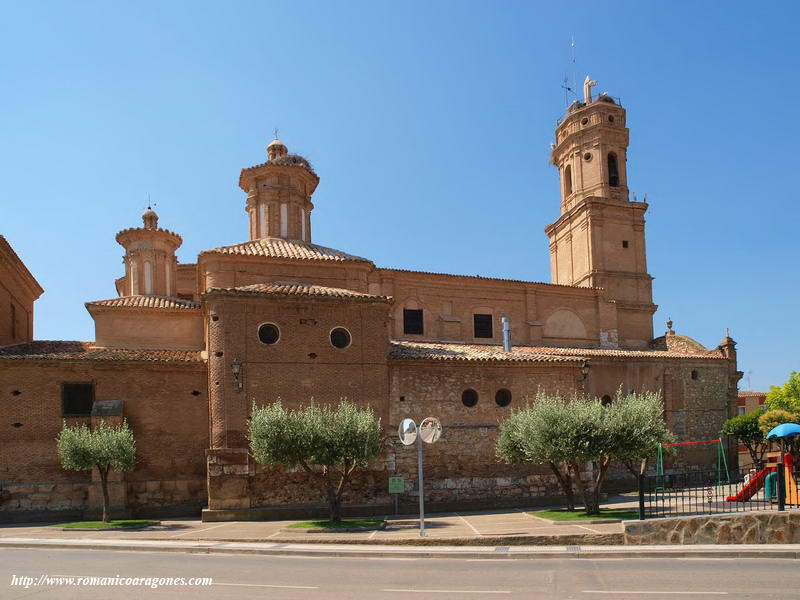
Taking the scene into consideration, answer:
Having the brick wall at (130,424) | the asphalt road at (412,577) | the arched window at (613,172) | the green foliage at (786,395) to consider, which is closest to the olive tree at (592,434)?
the asphalt road at (412,577)

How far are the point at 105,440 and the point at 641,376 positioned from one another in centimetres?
2072

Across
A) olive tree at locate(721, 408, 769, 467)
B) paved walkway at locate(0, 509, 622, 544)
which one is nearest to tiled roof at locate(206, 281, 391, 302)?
paved walkway at locate(0, 509, 622, 544)

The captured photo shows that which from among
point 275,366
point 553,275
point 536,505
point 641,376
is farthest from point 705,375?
point 275,366

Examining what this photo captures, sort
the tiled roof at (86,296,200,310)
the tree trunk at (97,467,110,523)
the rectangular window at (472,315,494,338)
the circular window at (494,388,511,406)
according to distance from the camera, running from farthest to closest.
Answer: the rectangular window at (472,315,494,338)
the tiled roof at (86,296,200,310)
the circular window at (494,388,511,406)
the tree trunk at (97,467,110,523)

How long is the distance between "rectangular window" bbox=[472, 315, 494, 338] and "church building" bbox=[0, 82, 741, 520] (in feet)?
9.78

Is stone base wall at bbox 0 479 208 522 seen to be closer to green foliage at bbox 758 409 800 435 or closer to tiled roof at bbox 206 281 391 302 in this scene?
tiled roof at bbox 206 281 391 302

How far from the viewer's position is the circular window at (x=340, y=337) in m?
21.9

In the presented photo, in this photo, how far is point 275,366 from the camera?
2117 cm

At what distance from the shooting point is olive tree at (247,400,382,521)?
18.3m

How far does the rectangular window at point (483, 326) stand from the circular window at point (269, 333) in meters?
11.9

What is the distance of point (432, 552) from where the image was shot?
13844 mm

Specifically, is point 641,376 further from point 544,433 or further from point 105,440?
point 105,440

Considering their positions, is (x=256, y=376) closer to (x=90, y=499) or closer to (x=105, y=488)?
(x=105, y=488)

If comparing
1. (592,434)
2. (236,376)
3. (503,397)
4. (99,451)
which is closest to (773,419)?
(503,397)
